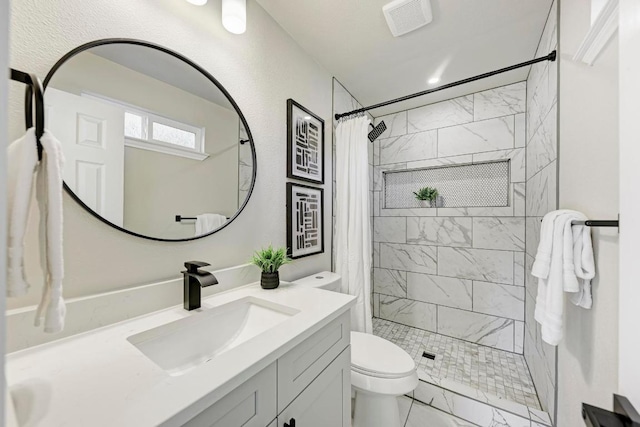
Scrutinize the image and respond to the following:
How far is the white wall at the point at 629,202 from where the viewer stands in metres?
0.38

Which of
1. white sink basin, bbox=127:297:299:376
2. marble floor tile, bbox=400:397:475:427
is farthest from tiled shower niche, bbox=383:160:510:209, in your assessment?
white sink basin, bbox=127:297:299:376

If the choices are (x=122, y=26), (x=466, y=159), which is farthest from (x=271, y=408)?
(x=466, y=159)

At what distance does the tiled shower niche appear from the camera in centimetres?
228

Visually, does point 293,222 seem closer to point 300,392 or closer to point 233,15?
point 300,392

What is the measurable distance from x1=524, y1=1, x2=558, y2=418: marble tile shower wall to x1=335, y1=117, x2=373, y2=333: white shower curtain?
1079 millimetres

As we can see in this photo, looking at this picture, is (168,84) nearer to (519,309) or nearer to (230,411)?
(230,411)

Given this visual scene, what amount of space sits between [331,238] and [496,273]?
1575 millimetres

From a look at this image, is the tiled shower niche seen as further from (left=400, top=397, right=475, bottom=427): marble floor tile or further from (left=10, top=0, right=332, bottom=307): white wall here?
(left=400, top=397, right=475, bottom=427): marble floor tile

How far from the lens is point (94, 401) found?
0.47 m

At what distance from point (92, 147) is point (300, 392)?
1.06 metres

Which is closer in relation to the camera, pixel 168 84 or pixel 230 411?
pixel 230 411

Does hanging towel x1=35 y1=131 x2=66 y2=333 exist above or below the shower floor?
above

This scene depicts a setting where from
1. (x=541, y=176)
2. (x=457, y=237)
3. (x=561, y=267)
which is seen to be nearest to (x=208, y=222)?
(x=561, y=267)

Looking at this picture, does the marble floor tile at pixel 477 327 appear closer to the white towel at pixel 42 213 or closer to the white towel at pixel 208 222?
the white towel at pixel 208 222
